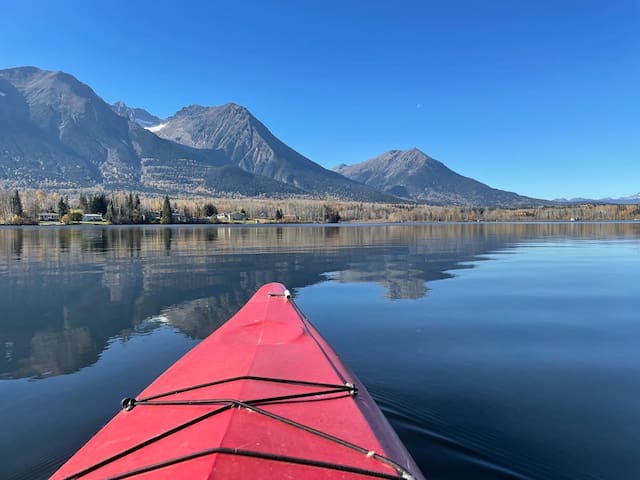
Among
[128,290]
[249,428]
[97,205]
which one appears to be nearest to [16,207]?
[97,205]

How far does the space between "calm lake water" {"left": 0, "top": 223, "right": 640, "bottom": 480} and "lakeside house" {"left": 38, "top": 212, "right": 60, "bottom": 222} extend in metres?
168

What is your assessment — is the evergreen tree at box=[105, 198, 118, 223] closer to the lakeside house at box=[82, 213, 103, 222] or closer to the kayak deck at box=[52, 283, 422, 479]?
the lakeside house at box=[82, 213, 103, 222]

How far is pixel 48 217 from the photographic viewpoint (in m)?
172

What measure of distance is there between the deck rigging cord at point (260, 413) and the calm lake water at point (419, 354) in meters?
1.92

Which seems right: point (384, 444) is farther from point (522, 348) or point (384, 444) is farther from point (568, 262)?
point (568, 262)

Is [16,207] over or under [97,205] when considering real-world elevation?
under

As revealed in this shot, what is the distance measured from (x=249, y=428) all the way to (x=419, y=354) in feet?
25.7

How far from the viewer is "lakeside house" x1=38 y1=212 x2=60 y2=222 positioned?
553ft

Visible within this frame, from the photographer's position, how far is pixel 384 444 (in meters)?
4.57

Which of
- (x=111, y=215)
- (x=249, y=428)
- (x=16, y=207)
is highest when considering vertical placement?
(x=16, y=207)

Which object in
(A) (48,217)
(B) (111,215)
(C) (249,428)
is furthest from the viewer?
(A) (48,217)

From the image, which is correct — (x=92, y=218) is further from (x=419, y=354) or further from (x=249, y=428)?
(x=249, y=428)

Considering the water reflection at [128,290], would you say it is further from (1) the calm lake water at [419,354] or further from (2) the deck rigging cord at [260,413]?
(2) the deck rigging cord at [260,413]

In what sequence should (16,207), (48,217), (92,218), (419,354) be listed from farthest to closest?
1. (48,217)
2. (92,218)
3. (16,207)
4. (419,354)
